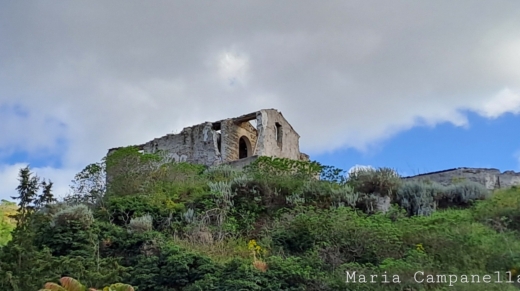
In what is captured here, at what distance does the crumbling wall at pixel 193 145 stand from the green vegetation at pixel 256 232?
5.15m

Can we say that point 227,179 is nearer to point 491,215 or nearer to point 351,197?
point 351,197

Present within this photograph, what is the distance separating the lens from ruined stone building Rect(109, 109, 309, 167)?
84.7ft

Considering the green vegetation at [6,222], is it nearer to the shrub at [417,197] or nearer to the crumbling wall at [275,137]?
the crumbling wall at [275,137]

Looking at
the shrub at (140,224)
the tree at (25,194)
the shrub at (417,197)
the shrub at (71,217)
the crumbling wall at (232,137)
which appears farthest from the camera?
the crumbling wall at (232,137)

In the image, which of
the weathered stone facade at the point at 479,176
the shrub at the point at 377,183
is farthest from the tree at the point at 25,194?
the weathered stone facade at the point at 479,176

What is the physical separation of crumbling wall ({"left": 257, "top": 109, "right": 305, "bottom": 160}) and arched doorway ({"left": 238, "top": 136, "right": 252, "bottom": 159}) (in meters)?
1.26

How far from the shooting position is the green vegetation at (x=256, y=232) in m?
11.2

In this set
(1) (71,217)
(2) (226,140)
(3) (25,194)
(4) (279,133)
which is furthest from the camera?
(4) (279,133)

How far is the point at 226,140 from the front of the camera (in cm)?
2609

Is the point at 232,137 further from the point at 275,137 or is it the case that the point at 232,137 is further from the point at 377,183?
the point at 377,183

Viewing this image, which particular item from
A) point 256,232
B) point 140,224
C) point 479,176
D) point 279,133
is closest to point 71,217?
point 140,224

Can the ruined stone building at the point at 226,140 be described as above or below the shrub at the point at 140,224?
above

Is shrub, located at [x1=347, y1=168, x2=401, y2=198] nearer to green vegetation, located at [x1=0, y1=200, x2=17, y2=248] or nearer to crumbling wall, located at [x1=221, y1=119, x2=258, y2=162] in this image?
crumbling wall, located at [x1=221, y1=119, x2=258, y2=162]

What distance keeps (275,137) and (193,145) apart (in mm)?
3285
